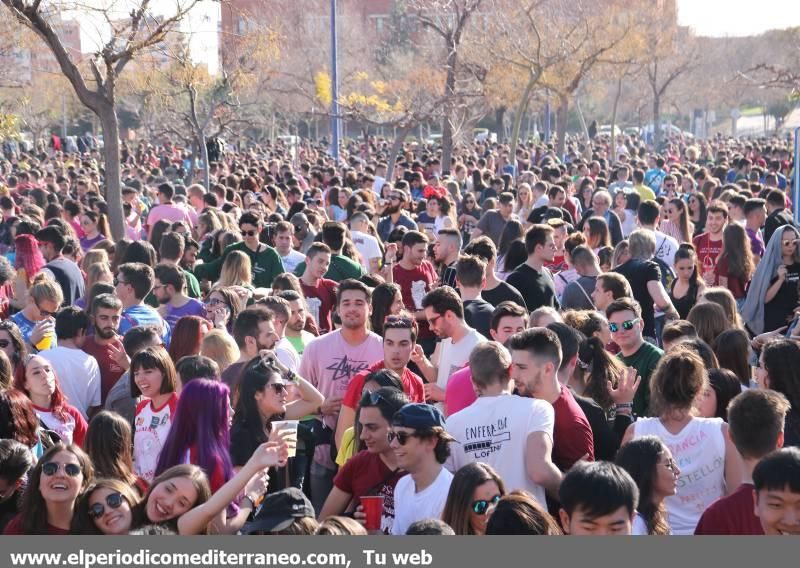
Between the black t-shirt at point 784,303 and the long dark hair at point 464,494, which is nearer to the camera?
the long dark hair at point 464,494

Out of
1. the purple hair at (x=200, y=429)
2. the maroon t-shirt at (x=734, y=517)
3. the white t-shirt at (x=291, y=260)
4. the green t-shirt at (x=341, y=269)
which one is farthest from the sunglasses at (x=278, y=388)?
the white t-shirt at (x=291, y=260)

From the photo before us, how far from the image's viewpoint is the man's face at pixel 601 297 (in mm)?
8734

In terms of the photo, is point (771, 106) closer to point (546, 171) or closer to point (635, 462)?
point (546, 171)

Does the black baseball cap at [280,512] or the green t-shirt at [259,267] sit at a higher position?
the green t-shirt at [259,267]

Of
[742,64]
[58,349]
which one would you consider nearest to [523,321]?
[58,349]

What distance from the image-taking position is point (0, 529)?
211 inches

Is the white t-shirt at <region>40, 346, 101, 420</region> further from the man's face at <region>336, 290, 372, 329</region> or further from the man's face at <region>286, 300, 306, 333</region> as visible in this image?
the man's face at <region>336, 290, 372, 329</region>

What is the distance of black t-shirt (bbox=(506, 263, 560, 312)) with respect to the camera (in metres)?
9.61

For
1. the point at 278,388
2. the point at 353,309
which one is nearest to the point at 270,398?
the point at 278,388

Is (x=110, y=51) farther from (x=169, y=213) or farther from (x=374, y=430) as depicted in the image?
(x=374, y=430)

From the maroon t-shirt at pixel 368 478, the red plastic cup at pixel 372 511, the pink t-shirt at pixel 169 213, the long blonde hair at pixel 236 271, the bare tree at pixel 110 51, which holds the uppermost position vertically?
the bare tree at pixel 110 51

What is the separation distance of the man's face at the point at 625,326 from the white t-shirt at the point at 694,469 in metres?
1.83

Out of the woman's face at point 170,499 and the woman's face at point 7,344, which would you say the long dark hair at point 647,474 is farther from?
the woman's face at point 7,344

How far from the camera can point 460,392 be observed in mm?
6539
